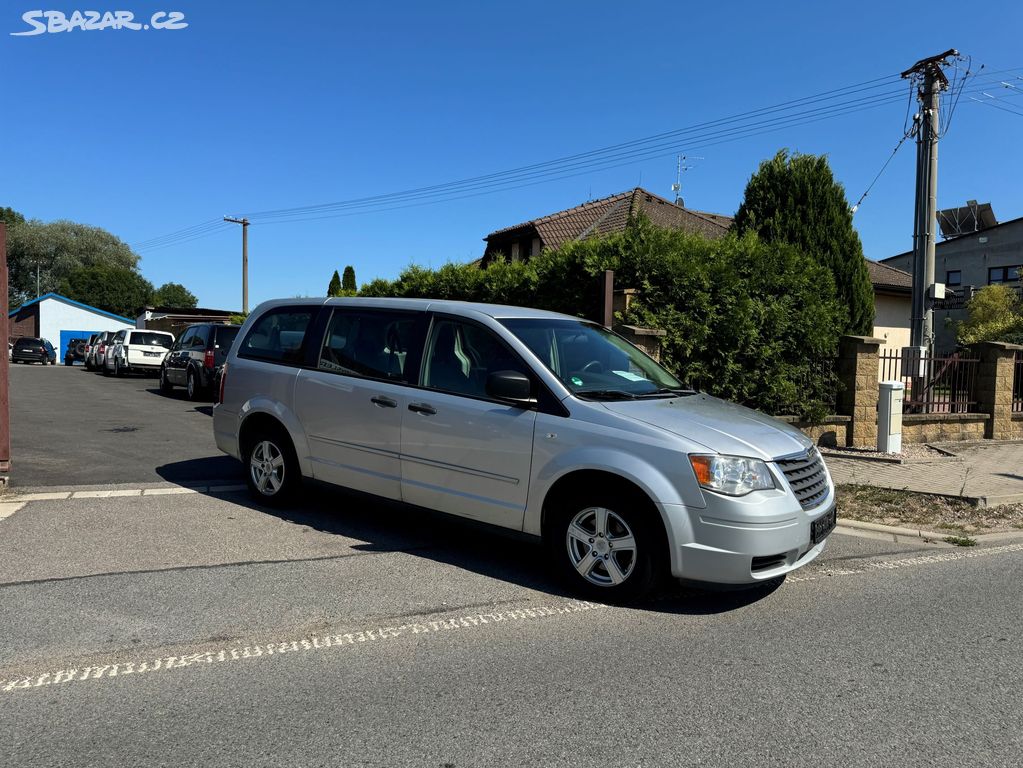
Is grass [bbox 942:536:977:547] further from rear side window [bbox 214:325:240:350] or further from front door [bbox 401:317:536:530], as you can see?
rear side window [bbox 214:325:240:350]

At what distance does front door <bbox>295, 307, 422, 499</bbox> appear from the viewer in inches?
223

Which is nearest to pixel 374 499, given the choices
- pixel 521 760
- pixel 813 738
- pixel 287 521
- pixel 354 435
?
pixel 354 435

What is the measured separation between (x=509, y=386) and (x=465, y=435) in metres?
0.57

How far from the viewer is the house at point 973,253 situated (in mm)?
37406

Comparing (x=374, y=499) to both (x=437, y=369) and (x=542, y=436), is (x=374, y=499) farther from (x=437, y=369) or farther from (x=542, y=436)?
(x=542, y=436)

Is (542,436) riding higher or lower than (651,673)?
higher

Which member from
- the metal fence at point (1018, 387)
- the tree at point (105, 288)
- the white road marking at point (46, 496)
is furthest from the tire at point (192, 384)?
the tree at point (105, 288)

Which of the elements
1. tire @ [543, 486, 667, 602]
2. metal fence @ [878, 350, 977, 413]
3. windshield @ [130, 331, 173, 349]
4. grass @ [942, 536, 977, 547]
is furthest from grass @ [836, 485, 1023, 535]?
windshield @ [130, 331, 173, 349]

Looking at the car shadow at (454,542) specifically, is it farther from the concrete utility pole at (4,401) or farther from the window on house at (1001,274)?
the window on house at (1001,274)

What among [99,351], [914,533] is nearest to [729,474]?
[914,533]

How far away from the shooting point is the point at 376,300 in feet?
20.3

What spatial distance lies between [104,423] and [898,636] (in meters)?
12.2

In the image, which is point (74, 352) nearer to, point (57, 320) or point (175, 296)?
point (57, 320)

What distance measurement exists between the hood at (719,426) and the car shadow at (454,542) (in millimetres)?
859
